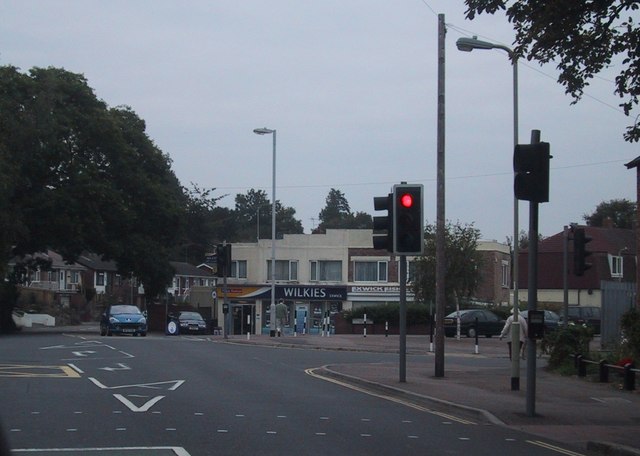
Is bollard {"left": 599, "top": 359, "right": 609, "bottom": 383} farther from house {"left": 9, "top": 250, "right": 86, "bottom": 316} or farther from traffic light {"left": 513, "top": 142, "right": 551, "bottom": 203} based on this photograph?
house {"left": 9, "top": 250, "right": 86, "bottom": 316}

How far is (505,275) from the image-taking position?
72.4m

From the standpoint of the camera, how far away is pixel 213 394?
17.2m

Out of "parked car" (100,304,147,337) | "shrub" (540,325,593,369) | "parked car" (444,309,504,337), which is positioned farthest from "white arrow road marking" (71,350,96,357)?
"parked car" (444,309,504,337)

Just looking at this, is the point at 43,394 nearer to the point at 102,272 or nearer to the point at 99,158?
the point at 99,158

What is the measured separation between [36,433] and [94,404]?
3.19m

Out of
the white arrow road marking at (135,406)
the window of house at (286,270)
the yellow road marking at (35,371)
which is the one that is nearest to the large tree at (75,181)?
the window of house at (286,270)

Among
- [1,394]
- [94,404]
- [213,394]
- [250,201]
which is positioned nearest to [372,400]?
[213,394]

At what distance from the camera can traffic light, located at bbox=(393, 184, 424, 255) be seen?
65.9 ft

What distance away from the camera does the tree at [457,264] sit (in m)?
45.3

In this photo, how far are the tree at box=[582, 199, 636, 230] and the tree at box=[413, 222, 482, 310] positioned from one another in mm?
39911

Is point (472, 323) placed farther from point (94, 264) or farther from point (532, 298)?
point (94, 264)

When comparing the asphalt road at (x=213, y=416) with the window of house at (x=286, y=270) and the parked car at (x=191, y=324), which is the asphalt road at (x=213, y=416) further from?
the window of house at (x=286, y=270)

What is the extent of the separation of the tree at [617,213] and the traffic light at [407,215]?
6585 centimetres

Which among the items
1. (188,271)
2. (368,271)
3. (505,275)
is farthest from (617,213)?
(188,271)
